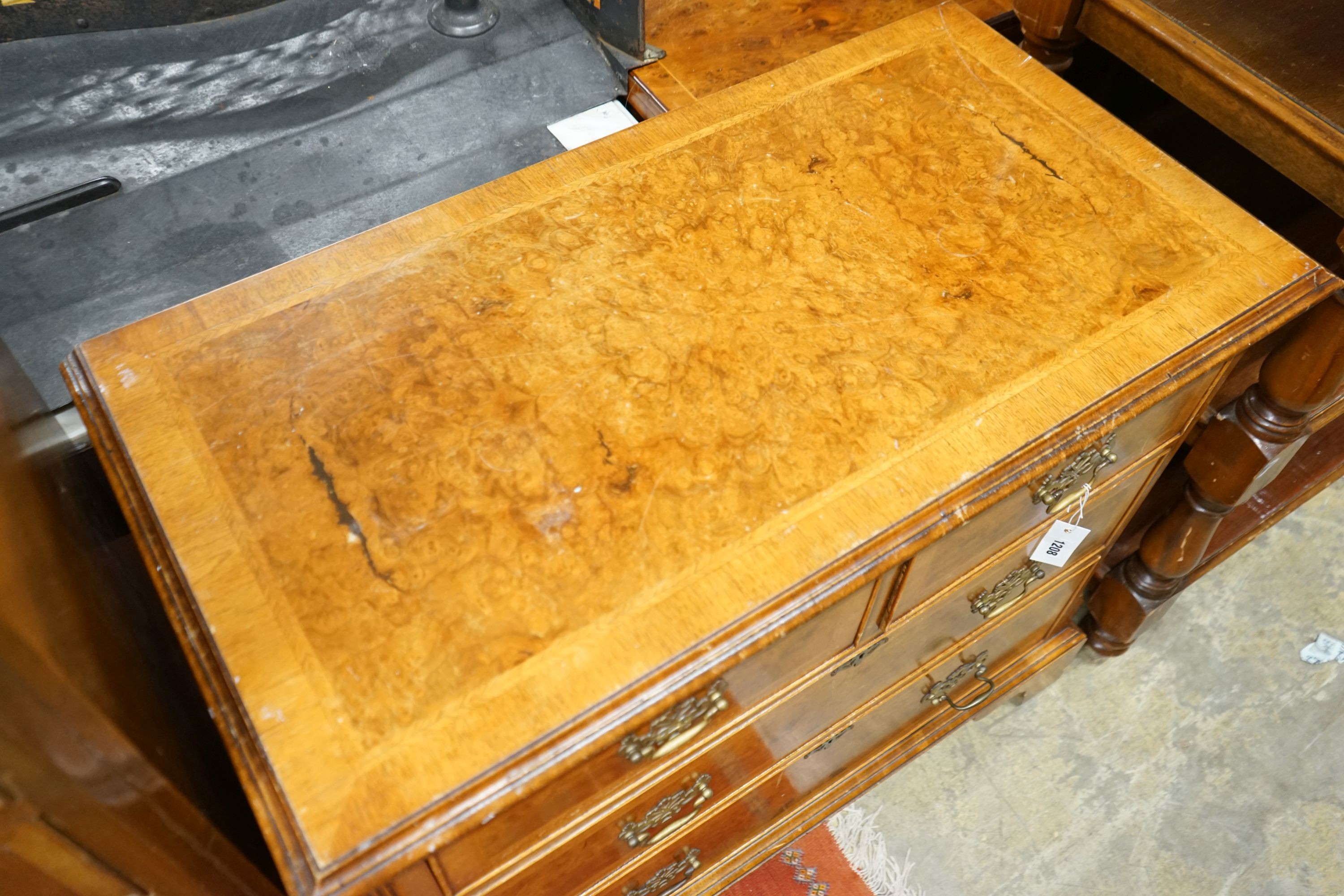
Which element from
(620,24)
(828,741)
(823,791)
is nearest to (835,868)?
(823,791)

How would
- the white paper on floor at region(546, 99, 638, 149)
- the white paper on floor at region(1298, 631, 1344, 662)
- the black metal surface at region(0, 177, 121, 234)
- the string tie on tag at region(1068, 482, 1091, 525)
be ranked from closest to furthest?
the string tie on tag at region(1068, 482, 1091, 525)
the black metal surface at region(0, 177, 121, 234)
the white paper on floor at region(546, 99, 638, 149)
the white paper on floor at region(1298, 631, 1344, 662)

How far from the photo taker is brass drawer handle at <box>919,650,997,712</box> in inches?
51.9

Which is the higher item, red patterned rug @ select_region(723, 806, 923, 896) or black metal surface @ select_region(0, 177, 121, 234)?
black metal surface @ select_region(0, 177, 121, 234)

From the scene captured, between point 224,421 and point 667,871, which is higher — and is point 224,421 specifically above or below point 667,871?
above

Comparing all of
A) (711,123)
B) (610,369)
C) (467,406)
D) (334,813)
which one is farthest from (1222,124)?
(334,813)

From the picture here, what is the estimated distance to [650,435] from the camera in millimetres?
849

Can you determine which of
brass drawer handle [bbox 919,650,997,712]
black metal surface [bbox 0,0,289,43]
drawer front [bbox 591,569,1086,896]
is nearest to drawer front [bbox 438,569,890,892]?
drawer front [bbox 591,569,1086,896]

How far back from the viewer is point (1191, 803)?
1.51 metres

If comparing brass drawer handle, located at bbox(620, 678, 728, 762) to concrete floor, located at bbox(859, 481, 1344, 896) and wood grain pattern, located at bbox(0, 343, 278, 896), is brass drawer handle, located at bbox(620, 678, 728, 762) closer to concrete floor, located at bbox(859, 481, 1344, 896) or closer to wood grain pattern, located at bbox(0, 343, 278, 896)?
wood grain pattern, located at bbox(0, 343, 278, 896)

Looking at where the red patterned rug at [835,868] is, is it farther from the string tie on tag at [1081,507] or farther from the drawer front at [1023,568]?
the string tie on tag at [1081,507]

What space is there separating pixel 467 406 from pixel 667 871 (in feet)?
2.10

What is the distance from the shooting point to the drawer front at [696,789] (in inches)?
37.4

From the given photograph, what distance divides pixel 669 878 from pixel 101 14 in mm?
1373

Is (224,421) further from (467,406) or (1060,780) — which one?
(1060,780)
